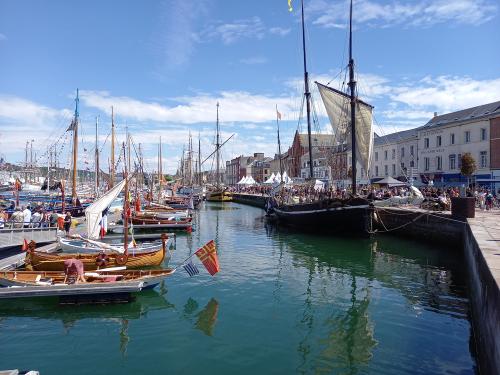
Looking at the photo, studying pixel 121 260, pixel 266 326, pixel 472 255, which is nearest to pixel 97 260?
pixel 121 260

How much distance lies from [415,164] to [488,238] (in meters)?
47.8

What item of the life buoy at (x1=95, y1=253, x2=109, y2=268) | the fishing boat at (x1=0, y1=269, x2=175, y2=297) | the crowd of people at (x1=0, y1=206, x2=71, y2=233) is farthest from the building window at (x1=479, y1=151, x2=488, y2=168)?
the life buoy at (x1=95, y1=253, x2=109, y2=268)

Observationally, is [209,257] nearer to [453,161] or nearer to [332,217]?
[332,217]

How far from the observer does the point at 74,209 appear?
1407 inches

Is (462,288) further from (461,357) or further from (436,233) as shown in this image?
(436,233)

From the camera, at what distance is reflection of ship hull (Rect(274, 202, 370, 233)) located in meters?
32.5

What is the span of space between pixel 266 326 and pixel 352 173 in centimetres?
2145

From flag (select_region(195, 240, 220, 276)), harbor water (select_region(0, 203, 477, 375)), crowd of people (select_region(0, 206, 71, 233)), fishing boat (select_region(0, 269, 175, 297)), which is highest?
crowd of people (select_region(0, 206, 71, 233))

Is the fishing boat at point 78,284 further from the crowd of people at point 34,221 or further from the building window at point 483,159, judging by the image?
the building window at point 483,159

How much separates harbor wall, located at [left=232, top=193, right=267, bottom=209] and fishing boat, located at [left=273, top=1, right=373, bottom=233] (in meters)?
31.6

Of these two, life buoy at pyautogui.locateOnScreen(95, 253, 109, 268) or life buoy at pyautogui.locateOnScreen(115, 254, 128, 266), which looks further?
life buoy at pyautogui.locateOnScreen(115, 254, 128, 266)

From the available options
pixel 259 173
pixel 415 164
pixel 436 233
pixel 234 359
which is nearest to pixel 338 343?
pixel 234 359

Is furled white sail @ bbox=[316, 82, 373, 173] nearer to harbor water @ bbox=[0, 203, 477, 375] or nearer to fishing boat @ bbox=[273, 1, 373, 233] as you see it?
fishing boat @ bbox=[273, 1, 373, 233]

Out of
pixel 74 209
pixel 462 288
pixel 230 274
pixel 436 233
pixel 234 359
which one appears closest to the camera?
pixel 234 359
